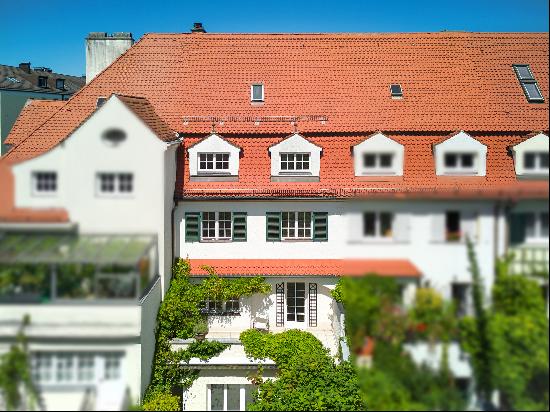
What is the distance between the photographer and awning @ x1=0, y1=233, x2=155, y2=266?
3.79 m

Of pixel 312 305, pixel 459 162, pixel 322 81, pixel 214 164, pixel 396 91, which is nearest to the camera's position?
pixel 459 162

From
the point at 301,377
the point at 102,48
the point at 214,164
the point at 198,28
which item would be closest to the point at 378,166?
the point at 301,377

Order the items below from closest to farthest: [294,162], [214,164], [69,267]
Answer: [69,267]
[214,164]
[294,162]

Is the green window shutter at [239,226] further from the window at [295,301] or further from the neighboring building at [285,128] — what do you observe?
the window at [295,301]

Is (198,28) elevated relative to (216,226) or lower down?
elevated

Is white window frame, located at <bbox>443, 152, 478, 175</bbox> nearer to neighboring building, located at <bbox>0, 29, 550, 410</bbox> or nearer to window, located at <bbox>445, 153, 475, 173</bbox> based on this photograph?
window, located at <bbox>445, 153, 475, 173</bbox>

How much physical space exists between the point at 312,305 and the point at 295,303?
0.43 meters

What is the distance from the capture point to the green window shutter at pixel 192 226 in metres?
15.7

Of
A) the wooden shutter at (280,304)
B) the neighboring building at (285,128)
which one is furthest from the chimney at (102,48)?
the wooden shutter at (280,304)

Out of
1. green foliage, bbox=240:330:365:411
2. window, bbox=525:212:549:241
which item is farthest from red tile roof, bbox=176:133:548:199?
window, bbox=525:212:549:241

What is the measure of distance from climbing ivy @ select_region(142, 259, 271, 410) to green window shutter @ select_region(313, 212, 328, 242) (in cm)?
171

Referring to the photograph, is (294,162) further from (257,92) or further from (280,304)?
(280,304)

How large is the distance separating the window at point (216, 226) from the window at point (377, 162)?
10566mm

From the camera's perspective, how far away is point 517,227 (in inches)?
155
